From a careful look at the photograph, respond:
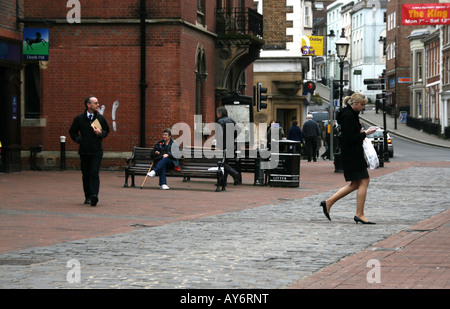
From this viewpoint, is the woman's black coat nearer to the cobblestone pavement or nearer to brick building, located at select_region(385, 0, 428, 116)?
the cobblestone pavement

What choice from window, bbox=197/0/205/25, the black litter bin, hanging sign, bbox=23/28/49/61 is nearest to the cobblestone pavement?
the black litter bin

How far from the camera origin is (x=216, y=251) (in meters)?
9.99

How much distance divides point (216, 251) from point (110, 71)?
17.5 meters

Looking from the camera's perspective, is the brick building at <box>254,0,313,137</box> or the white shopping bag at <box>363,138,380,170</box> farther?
the brick building at <box>254,0,313,137</box>

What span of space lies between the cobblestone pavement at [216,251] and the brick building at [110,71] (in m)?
11.2

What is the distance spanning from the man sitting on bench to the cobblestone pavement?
4505 mm

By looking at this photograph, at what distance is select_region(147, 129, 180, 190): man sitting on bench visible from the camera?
65.6ft

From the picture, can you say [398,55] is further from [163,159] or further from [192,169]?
[163,159]

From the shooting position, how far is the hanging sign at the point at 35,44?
26094 mm

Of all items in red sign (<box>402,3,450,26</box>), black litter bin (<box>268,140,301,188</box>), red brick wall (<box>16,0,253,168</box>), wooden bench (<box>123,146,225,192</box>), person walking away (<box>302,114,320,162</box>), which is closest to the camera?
wooden bench (<box>123,146,225,192</box>)

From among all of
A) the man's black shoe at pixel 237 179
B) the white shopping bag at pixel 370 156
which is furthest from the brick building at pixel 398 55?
the white shopping bag at pixel 370 156

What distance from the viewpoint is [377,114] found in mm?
97250

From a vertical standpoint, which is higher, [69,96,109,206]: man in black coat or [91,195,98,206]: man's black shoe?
[69,96,109,206]: man in black coat

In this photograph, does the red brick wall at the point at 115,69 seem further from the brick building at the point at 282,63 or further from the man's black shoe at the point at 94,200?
the brick building at the point at 282,63
